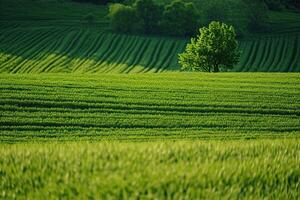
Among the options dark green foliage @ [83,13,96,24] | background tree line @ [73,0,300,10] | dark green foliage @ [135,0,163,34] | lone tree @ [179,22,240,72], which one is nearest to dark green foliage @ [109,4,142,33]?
dark green foliage @ [135,0,163,34]

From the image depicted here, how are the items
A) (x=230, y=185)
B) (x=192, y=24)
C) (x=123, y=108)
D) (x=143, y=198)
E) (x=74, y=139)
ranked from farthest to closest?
1. (x=192, y=24)
2. (x=123, y=108)
3. (x=74, y=139)
4. (x=230, y=185)
5. (x=143, y=198)

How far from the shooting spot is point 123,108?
79.1 ft

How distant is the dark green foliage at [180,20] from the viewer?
292 ft

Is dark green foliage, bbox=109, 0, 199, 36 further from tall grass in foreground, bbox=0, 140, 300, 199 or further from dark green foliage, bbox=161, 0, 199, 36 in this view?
tall grass in foreground, bbox=0, 140, 300, 199

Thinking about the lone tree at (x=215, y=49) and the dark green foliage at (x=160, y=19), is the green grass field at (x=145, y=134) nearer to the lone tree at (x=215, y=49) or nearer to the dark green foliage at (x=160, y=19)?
the lone tree at (x=215, y=49)

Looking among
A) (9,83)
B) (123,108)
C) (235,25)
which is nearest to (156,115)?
(123,108)

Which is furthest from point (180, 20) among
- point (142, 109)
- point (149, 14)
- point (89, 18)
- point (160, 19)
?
point (142, 109)

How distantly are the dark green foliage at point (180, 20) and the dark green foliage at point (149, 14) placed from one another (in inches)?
81.2

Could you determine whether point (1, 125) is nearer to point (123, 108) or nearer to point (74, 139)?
point (74, 139)

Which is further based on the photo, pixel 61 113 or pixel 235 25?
pixel 235 25

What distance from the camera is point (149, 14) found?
92812 millimetres

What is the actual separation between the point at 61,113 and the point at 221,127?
26.3 feet

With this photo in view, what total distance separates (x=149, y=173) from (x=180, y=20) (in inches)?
3357

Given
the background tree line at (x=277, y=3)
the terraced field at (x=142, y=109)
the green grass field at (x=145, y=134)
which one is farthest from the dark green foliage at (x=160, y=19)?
the terraced field at (x=142, y=109)
